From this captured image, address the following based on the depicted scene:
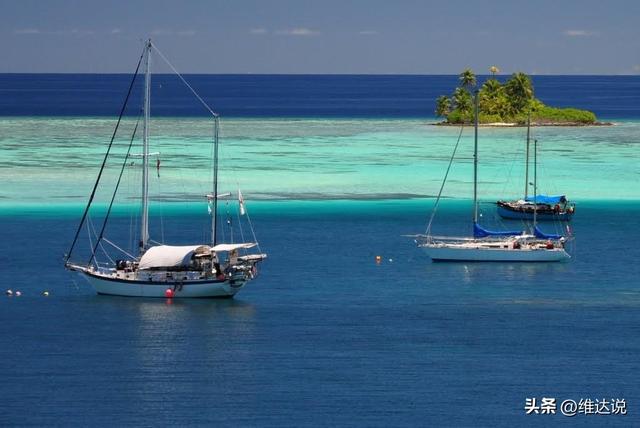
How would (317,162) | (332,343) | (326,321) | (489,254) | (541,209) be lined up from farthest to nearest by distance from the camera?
(317,162)
(541,209)
(489,254)
(326,321)
(332,343)

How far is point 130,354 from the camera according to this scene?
57188mm

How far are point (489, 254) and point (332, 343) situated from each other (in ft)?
74.9

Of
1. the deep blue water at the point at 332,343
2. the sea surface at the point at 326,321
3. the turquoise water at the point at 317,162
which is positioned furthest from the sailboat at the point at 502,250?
the turquoise water at the point at 317,162

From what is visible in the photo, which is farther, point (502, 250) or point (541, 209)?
point (541, 209)

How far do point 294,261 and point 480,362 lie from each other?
24260 mm

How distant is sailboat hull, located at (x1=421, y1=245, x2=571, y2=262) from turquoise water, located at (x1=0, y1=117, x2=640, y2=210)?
28920 mm

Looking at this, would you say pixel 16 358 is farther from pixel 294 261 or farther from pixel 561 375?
pixel 294 261

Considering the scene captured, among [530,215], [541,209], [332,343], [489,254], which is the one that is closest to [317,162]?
[530,215]

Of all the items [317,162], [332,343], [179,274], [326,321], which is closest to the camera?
[332,343]

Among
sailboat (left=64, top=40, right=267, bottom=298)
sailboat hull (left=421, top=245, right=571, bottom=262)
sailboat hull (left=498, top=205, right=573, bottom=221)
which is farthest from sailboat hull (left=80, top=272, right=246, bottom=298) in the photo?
sailboat hull (left=498, top=205, right=573, bottom=221)

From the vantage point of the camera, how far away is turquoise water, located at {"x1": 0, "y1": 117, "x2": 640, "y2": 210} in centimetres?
11356

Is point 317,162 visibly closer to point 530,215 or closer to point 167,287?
point 530,215

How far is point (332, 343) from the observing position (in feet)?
194

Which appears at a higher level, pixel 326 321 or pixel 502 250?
pixel 502 250
